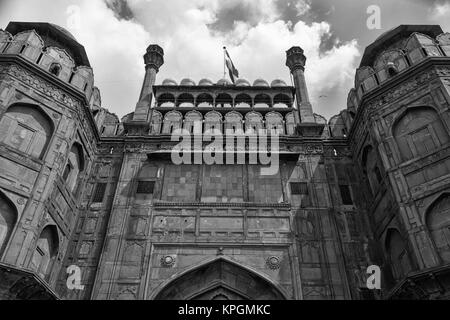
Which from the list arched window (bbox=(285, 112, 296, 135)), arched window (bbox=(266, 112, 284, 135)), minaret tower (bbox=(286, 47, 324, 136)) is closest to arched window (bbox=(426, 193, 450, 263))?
minaret tower (bbox=(286, 47, 324, 136))

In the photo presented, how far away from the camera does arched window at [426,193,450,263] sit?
12070 millimetres

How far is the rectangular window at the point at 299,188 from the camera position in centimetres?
1717

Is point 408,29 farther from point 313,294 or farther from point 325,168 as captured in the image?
point 313,294

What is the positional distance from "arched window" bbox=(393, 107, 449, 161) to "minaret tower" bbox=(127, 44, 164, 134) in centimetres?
1239

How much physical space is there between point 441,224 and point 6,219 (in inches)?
603

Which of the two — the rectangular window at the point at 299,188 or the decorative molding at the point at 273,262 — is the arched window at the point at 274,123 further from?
the decorative molding at the point at 273,262

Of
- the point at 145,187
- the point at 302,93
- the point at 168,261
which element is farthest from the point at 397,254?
the point at 145,187

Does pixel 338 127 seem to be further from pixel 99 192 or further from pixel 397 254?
pixel 99 192

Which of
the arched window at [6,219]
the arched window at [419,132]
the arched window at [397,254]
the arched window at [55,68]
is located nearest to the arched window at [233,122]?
the arched window at [419,132]

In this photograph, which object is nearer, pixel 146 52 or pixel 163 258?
pixel 163 258

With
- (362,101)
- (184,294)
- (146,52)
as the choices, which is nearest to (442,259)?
(362,101)

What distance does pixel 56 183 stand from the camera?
1459cm

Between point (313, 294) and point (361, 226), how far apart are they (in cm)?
400

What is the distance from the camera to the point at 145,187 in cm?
1728
